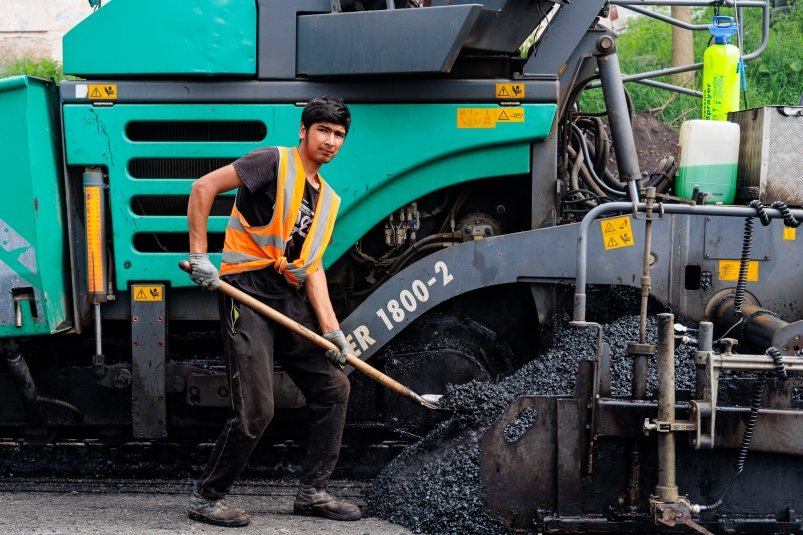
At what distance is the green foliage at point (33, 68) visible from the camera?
9.78 meters

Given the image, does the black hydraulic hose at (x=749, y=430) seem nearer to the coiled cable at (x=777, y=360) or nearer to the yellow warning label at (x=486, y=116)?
the coiled cable at (x=777, y=360)

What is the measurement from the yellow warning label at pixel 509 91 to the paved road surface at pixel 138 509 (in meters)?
1.75

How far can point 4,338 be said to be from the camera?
4.54m

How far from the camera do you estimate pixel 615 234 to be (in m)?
4.26

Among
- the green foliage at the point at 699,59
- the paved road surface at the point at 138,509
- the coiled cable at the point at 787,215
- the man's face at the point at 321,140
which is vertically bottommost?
the paved road surface at the point at 138,509

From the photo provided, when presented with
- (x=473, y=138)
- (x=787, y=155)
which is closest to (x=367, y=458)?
(x=473, y=138)

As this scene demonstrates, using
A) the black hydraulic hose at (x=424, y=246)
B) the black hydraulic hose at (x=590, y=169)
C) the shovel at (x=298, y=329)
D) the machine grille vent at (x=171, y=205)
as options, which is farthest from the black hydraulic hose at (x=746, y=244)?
the machine grille vent at (x=171, y=205)

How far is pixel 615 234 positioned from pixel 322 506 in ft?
5.14

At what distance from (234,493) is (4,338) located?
1.17 meters

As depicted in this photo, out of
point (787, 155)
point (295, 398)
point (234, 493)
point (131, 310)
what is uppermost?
point (787, 155)

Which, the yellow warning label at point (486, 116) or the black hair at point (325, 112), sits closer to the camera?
the black hair at point (325, 112)

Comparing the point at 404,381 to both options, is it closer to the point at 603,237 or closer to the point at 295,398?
the point at 295,398

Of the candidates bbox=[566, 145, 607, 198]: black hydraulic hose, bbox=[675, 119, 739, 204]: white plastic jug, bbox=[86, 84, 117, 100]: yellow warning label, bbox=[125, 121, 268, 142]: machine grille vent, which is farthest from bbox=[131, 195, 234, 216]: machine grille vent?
bbox=[675, 119, 739, 204]: white plastic jug

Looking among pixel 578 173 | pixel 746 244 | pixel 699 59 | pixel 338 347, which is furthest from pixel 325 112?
pixel 699 59
